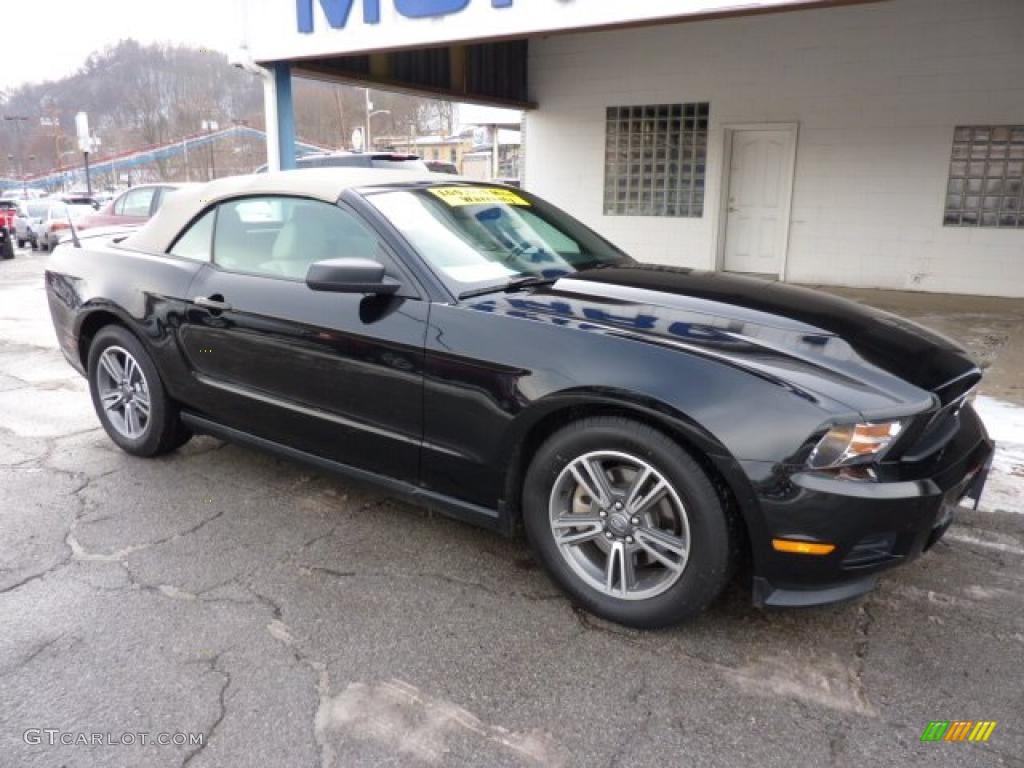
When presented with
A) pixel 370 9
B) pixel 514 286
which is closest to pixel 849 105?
pixel 370 9

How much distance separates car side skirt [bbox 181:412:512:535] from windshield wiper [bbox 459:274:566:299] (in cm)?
81

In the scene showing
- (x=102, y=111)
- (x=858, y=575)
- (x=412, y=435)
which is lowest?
(x=858, y=575)

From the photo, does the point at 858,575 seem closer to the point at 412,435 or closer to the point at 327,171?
the point at 412,435

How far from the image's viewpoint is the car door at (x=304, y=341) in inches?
124

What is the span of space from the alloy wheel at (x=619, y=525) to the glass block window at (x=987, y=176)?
948 centimetres

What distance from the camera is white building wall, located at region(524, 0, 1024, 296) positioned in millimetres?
9781

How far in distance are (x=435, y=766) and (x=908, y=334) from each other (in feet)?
7.80

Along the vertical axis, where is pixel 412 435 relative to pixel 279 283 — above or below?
below

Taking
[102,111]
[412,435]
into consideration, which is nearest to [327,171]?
[412,435]

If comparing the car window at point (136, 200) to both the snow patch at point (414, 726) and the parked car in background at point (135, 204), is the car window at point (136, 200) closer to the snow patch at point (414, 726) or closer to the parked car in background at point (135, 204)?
the parked car in background at point (135, 204)

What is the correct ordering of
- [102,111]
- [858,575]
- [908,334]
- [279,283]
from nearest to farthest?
1. [858,575]
2. [908,334]
3. [279,283]
4. [102,111]

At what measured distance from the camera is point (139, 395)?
434 cm

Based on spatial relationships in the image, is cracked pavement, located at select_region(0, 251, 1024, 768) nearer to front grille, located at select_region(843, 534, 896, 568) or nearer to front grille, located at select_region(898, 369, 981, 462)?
front grille, located at select_region(843, 534, 896, 568)

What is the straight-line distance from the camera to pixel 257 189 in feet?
12.6
